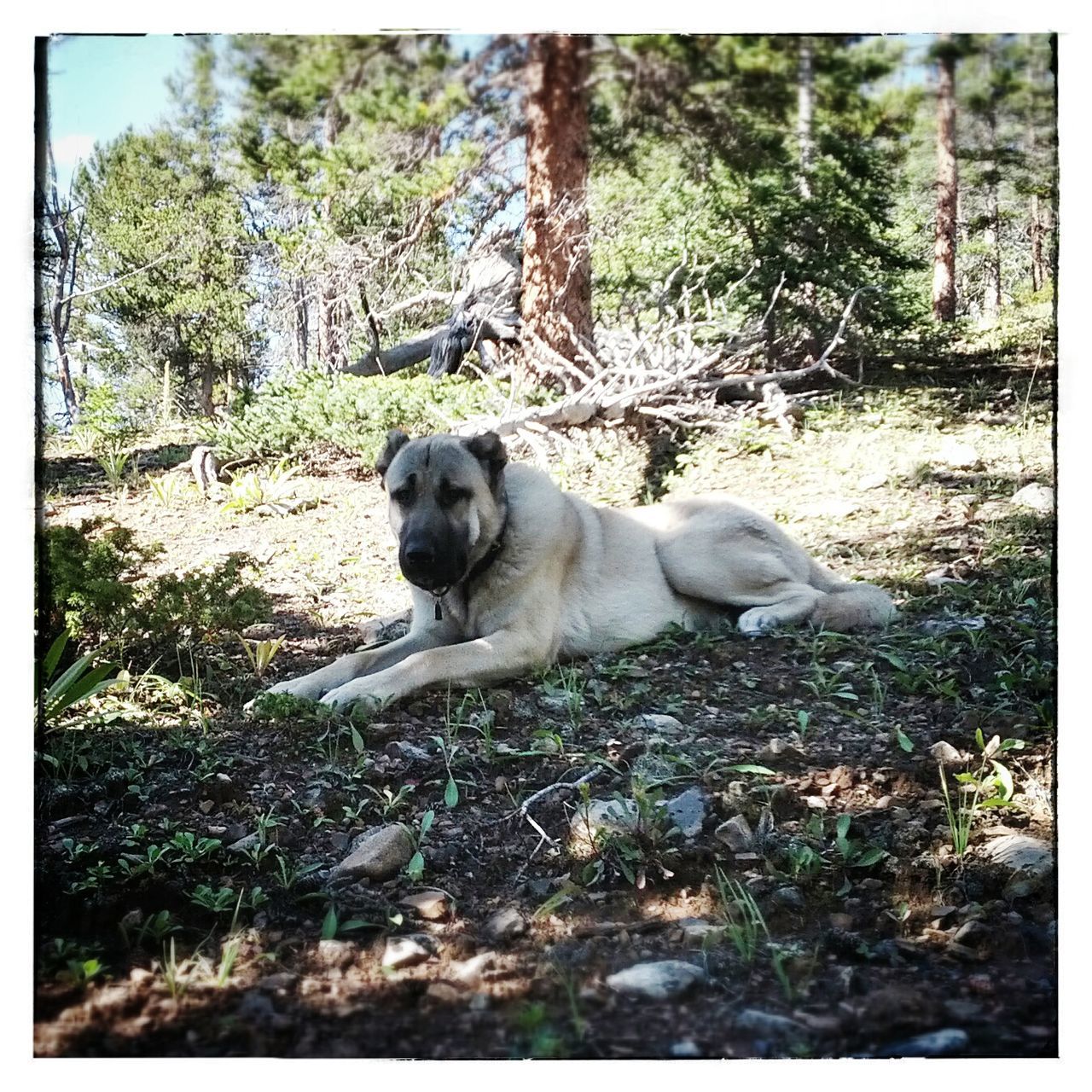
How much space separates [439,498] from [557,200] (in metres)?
1.12

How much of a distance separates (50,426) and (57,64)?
1168 mm

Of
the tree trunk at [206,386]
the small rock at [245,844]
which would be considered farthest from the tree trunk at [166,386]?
the small rock at [245,844]

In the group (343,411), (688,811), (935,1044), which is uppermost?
(343,411)

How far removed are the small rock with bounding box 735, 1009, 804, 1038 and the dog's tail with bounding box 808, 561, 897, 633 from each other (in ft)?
4.61

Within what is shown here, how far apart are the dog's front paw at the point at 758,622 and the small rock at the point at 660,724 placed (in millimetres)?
549

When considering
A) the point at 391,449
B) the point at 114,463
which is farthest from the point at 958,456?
the point at 114,463

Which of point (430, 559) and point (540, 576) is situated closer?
point (430, 559)

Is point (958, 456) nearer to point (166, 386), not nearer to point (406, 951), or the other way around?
point (406, 951)

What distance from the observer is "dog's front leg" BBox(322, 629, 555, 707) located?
11.5 ft

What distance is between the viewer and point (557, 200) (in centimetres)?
362

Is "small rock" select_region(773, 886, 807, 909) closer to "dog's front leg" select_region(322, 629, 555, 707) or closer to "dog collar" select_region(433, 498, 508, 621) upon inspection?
"dog's front leg" select_region(322, 629, 555, 707)

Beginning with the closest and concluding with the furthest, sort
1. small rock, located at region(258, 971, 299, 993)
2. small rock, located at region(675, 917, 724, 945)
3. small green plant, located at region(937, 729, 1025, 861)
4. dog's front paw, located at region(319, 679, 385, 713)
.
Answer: small rock, located at region(258, 971, 299, 993) < small rock, located at region(675, 917, 724, 945) < small green plant, located at region(937, 729, 1025, 861) < dog's front paw, located at region(319, 679, 385, 713)

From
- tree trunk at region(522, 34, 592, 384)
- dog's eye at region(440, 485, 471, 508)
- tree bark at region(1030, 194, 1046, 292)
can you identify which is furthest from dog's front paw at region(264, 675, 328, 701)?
tree bark at region(1030, 194, 1046, 292)

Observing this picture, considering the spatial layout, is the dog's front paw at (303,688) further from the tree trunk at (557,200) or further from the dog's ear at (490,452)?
the tree trunk at (557,200)
